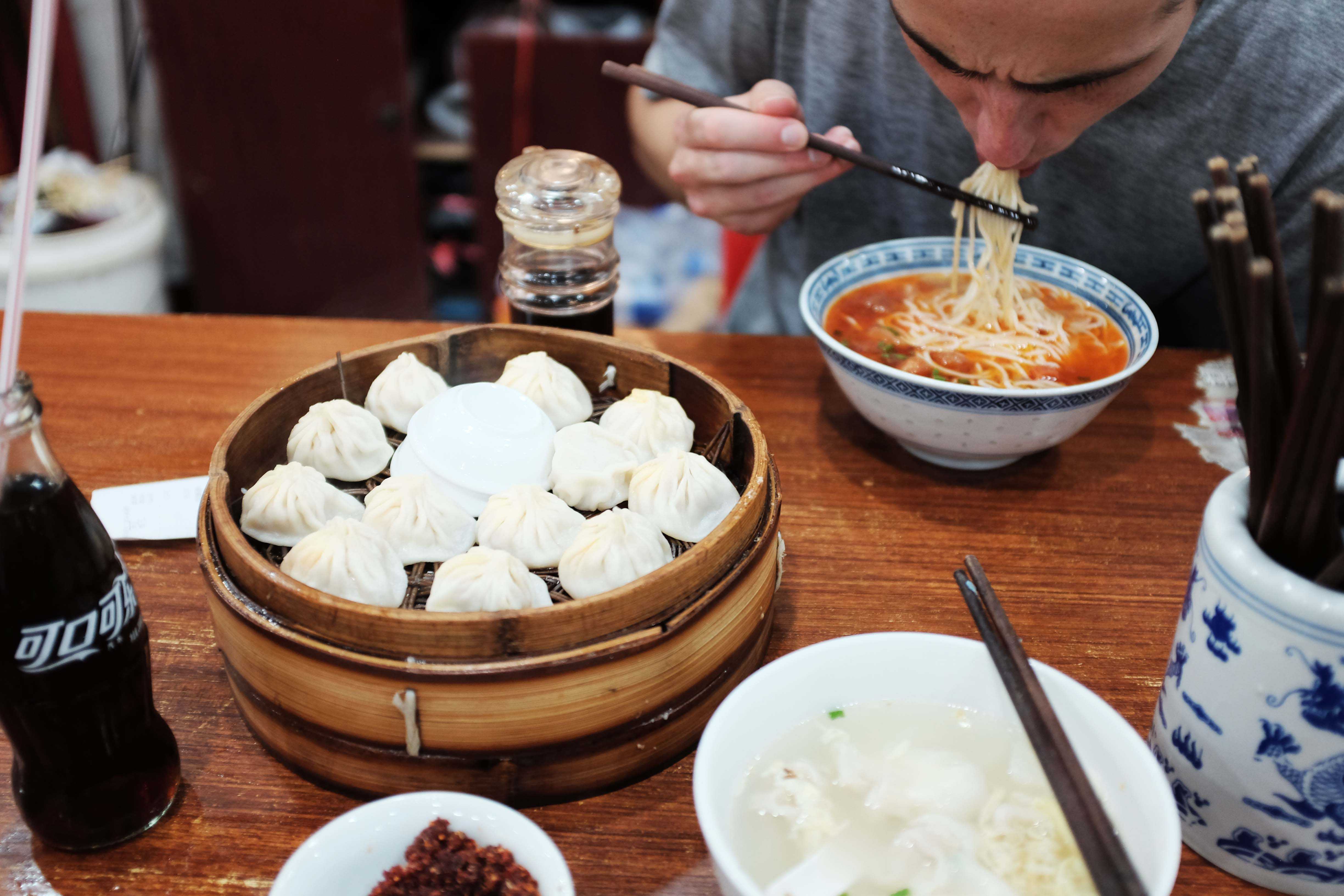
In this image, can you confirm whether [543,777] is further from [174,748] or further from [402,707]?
[174,748]

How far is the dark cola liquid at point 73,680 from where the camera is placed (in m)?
0.99

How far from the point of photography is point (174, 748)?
118 centimetres

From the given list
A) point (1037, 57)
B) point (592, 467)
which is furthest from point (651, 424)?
point (1037, 57)

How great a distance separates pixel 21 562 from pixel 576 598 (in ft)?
1.88

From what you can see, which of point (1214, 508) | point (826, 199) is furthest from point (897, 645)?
point (826, 199)

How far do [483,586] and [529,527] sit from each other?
144 millimetres

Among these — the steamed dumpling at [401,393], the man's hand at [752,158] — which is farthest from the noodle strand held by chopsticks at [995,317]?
the steamed dumpling at [401,393]

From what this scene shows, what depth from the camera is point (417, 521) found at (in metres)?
1.27

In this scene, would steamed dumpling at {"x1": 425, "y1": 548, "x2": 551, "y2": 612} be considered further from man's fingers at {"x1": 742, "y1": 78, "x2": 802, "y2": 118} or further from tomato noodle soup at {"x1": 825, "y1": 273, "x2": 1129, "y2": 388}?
man's fingers at {"x1": 742, "y1": 78, "x2": 802, "y2": 118}

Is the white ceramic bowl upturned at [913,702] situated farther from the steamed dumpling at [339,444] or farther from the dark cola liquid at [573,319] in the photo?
the dark cola liquid at [573,319]

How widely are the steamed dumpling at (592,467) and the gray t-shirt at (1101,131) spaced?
1.09 metres

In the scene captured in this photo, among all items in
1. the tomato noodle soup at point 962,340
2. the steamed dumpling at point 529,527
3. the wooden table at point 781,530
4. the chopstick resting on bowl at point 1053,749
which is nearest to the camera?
the chopstick resting on bowl at point 1053,749

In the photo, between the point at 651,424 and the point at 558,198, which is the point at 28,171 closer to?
the point at 651,424

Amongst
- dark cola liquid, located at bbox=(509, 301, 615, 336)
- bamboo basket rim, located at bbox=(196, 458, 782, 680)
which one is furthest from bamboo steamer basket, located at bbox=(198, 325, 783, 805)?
dark cola liquid, located at bbox=(509, 301, 615, 336)
